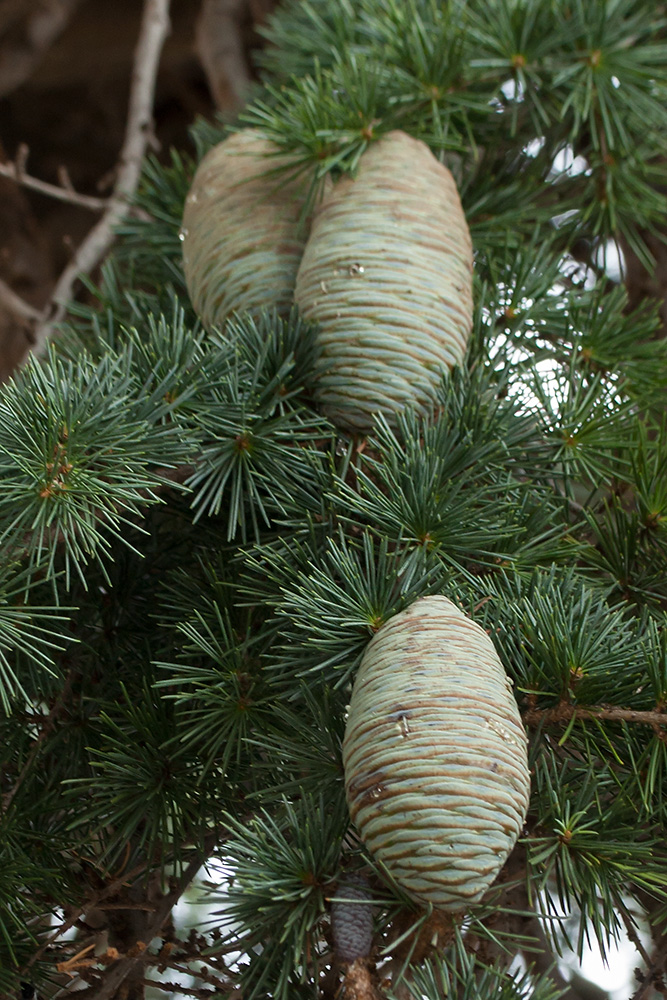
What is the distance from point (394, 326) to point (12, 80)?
843 millimetres

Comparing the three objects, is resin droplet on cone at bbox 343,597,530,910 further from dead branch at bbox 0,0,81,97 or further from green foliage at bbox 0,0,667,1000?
dead branch at bbox 0,0,81,97

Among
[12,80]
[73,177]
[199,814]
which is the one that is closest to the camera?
[199,814]

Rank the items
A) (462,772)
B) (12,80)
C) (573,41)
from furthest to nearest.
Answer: (12,80) < (573,41) < (462,772)

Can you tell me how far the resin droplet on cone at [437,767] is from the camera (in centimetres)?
33

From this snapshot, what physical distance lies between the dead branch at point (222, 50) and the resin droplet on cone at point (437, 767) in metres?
0.78

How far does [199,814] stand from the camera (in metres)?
0.44

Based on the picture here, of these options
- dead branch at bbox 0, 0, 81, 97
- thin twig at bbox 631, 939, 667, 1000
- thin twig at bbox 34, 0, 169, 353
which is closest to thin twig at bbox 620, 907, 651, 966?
thin twig at bbox 631, 939, 667, 1000

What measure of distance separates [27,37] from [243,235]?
0.74 metres

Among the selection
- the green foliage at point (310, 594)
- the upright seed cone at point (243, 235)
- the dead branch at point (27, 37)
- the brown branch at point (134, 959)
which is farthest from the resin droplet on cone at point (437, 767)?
the dead branch at point (27, 37)

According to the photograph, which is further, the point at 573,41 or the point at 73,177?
the point at 73,177

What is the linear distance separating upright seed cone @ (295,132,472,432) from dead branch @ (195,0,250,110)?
21.9 inches

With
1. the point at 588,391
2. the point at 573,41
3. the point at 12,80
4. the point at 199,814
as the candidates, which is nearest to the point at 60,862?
the point at 199,814

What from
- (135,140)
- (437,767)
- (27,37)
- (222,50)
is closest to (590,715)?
(437,767)

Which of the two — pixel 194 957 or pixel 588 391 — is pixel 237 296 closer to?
pixel 588 391
